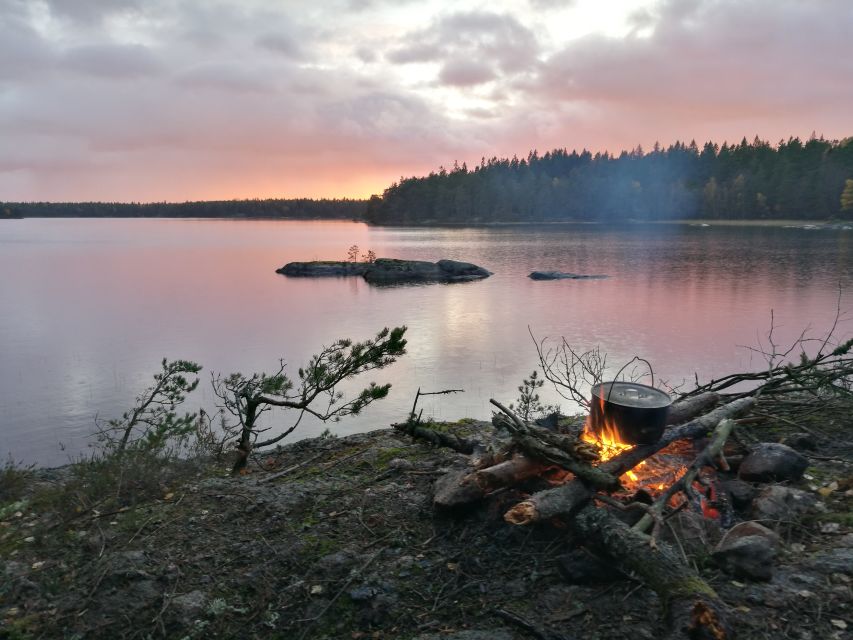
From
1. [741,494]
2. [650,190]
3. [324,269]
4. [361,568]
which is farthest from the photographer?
[650,190]

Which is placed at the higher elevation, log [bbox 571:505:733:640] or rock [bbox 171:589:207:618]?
log [bbox 571:505:733:640]

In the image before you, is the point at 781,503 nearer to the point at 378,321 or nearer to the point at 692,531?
the point at 692,531

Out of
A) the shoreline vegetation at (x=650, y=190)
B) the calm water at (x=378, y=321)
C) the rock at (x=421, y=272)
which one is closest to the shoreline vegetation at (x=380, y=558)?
the calm water at (x=378, y=321)

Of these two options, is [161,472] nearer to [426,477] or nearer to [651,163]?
[426,477]

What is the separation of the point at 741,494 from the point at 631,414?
1.43 meters

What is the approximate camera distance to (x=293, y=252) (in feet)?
252

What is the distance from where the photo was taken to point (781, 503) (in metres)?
5.61

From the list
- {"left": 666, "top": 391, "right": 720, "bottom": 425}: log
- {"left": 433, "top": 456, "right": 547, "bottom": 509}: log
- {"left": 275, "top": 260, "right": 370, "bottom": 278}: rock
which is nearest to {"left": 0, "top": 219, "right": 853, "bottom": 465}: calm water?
{"left": 275, "top": 260, "right": 370, "bottom": 278}: rock

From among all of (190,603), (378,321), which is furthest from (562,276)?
(190,603)

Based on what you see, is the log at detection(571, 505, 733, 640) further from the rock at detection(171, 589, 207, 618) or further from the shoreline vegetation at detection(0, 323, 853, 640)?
the rock at detection(171, 589, 207, 618)

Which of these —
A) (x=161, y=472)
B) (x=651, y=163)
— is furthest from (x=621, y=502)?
(x=651, y=163)

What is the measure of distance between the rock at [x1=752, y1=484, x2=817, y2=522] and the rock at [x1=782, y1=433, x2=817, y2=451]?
164 centimetres

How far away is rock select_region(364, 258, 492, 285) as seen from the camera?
49000mm

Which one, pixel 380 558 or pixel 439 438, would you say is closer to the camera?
pixel 380 558
